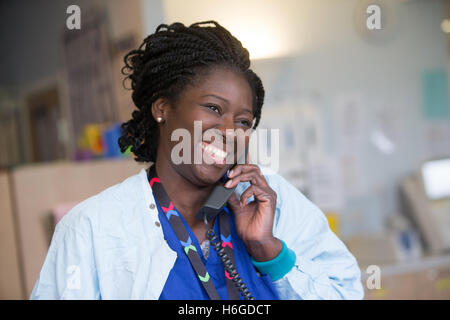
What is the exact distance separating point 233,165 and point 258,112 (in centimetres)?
17

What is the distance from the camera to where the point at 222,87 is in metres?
0.99

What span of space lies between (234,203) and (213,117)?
0.22 m

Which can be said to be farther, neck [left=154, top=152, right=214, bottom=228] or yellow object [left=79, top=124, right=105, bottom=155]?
yellow object [left=79, top=124, right=105, bottom=155]

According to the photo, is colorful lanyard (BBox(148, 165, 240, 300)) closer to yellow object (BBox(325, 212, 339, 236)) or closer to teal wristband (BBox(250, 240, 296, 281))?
teal wristband (BBox(250, 240, 296, 281))

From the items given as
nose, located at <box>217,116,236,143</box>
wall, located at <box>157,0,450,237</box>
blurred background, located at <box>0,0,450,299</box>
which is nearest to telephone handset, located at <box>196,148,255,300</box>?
nose, located at <box>217,116,236,143</box>

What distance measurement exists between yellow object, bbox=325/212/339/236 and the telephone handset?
1.40 m

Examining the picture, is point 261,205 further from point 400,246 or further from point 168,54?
point 400,246

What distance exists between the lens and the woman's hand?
1.01 m

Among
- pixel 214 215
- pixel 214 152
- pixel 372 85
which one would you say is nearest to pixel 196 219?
pixel 214 215

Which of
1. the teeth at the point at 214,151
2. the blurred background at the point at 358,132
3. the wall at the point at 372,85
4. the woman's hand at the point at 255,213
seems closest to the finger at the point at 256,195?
the woman's hand at the point at 255,213

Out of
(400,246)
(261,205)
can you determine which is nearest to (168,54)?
(261,205)

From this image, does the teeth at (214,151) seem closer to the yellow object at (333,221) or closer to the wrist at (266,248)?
the wrist at (266,248)

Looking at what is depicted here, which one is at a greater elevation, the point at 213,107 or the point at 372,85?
the point at 372,85

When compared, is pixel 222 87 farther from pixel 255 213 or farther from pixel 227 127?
pixel 255 213
